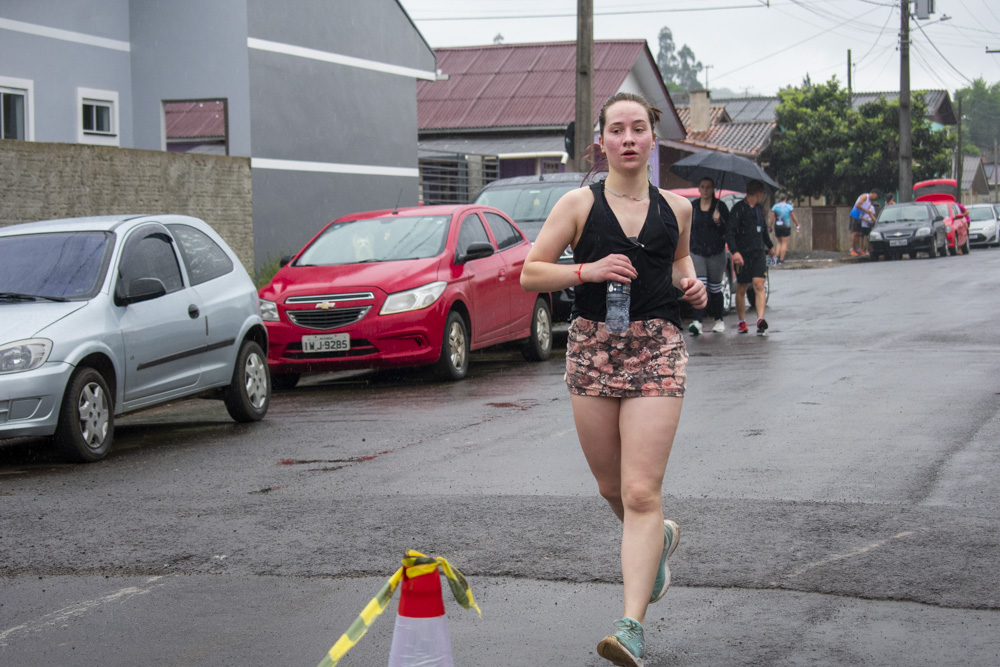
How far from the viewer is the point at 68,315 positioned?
847 cm

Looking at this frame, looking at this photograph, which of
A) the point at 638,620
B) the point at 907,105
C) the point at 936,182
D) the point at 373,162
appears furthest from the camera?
the point at 936,182

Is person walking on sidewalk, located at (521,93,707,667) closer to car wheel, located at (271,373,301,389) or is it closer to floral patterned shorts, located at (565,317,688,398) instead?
floral patterned shorts, located at (565,317,688,398)

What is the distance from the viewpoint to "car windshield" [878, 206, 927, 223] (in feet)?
123

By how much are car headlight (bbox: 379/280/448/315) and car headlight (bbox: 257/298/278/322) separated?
1.04 metres

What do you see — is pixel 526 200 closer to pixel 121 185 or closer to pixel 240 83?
pixel 121 185

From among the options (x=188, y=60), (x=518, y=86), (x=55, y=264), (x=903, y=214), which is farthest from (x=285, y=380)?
(x=903, y=214)

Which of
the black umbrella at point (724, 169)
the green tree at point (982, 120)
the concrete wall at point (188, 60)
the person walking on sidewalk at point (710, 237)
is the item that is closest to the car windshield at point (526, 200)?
the black umbrella at point (724, 169)

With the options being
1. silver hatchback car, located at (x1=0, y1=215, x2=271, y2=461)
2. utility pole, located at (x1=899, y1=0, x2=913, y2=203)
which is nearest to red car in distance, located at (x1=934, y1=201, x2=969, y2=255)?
utility pole, located at (x1=899, y1=0, x2=913, y2=203)

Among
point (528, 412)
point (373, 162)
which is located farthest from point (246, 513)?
point (373, 162)

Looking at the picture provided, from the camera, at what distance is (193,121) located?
34094 millimetres

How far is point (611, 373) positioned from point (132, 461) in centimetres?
504

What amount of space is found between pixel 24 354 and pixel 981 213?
45.9 meters

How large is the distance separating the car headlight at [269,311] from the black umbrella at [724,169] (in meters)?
5.79

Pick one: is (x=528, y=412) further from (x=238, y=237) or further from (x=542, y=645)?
(x=238, y=237)
